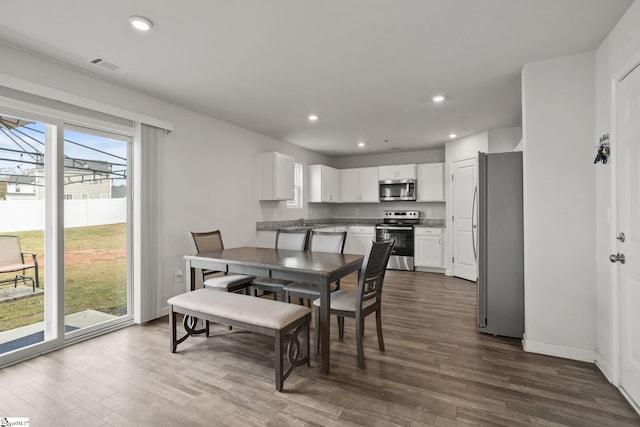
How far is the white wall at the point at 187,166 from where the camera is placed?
2.79 metres

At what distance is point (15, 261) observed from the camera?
2.62 metres

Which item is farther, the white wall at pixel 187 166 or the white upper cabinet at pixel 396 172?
the white upper cabinet at pixel 396 172

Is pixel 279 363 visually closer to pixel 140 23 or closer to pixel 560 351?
pixel 560 351

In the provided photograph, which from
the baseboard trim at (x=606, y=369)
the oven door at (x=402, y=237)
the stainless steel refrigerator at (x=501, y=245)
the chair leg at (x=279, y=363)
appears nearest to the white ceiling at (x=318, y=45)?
the stainless steel refrigerator at (x=501, y=245)

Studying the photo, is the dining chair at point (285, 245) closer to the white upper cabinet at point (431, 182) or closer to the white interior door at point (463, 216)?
the white interior door at point (463, 216)

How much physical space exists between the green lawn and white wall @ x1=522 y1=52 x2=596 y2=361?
402 cm

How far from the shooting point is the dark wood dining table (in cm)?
232

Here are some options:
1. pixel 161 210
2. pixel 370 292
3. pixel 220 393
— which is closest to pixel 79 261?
pixel 161 210

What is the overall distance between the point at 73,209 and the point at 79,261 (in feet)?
1.66

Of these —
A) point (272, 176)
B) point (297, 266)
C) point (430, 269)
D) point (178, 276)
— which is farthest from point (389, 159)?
point (297, 266)

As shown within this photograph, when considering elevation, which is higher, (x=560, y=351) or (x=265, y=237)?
(x=265, y=237)

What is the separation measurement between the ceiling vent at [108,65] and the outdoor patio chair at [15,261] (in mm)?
1607

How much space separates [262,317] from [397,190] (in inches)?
196

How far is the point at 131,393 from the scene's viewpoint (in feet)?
6.86
